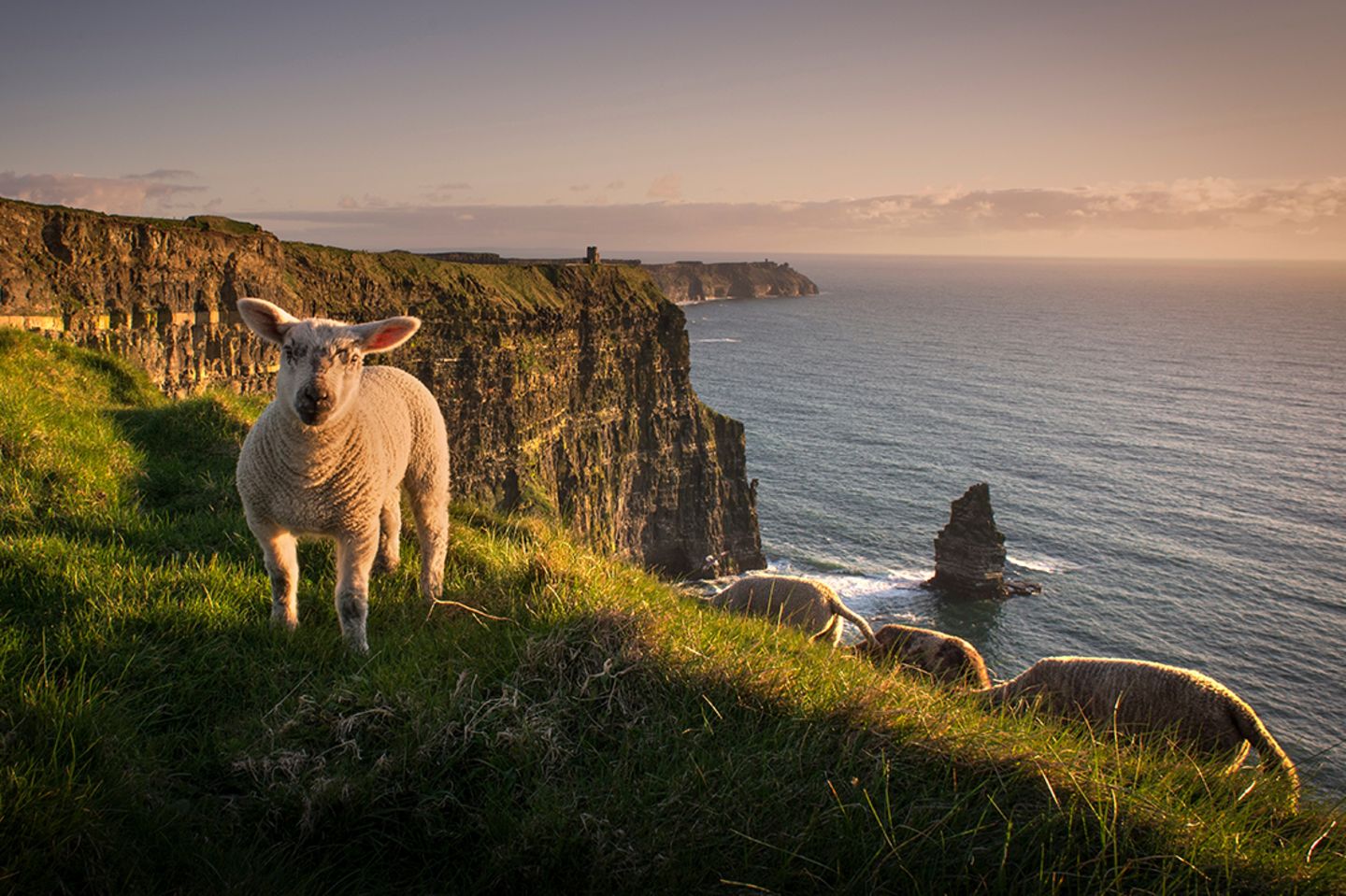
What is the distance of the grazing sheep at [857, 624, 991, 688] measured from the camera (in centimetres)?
983

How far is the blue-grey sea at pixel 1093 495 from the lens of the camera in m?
46.7

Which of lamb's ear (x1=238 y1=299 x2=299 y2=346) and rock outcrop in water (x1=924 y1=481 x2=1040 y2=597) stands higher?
lamb's ear (x1=238 y1=299 x2=299 y2=346)

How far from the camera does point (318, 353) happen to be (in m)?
5.01

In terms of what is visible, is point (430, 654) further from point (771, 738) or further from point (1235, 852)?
point (1235, 852)

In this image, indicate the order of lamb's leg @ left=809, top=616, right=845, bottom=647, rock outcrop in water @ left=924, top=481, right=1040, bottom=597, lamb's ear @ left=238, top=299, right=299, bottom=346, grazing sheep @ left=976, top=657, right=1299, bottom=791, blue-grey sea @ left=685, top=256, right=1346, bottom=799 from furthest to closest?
1. rock outcrop in water @ left=924, top=481, right=1040, bottom=597
2. blue-grey sea @ left=685, top=256, right=1346, bottom=799
3. lamb's leg @ left=809, top=616, right=845, bottom=647
4. grazing sheep @ left=976, top=657, right=1299, bottom=791
5. lamb's ear @ left=238, top=299, right=299, bottom=346

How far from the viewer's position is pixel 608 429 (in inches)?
2425

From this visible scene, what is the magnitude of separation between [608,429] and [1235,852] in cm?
5872

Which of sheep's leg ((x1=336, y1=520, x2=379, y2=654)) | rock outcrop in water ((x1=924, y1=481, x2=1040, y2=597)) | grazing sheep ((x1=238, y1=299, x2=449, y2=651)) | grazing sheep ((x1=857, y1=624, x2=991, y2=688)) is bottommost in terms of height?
rock outcrop in water ((x1=924, y1=481, x2=1040, y2=597))

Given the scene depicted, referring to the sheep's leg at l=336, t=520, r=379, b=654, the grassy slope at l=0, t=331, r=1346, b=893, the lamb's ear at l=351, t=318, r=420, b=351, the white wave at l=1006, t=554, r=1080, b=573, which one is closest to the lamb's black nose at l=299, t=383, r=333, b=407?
the lamb's ear at l=351, t=318, r=420, b=351

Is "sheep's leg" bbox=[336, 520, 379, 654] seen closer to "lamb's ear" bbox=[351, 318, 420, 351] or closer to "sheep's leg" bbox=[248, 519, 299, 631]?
"sheep's leg" bbox=[248, 519, 299, 631]

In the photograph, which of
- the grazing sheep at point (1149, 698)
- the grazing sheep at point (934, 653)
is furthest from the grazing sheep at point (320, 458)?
the grazing sheep at point (934, 653)

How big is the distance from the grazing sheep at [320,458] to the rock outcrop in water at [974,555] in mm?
51915

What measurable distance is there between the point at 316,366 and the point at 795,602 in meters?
7.23

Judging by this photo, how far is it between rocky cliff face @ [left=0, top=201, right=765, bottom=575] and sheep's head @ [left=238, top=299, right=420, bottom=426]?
1071 centimetres
